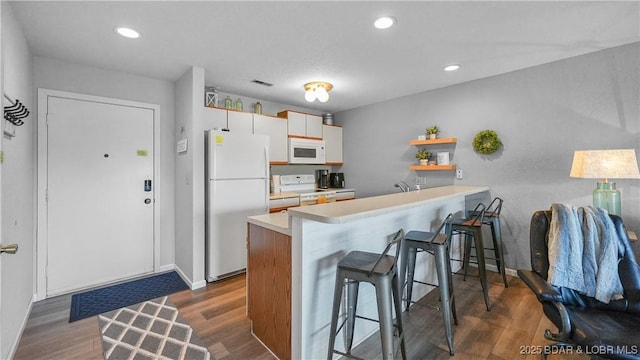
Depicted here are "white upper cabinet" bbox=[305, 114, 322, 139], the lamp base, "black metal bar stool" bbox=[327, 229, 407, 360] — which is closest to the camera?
"black metal bar stool" bbox=[327, 229, 407, 360]

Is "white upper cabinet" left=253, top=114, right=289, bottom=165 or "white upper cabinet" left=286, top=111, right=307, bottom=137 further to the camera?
"white upper cabinet" left=286, top=111, right=307, bottom=137

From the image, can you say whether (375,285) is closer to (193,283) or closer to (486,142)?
(193,283)

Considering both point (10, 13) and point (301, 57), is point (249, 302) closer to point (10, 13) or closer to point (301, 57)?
point (301, 57)

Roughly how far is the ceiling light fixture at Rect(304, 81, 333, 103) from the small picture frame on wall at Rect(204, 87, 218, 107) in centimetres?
112

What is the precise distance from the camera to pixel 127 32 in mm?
2320

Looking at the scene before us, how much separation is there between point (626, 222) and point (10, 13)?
5.23 meters

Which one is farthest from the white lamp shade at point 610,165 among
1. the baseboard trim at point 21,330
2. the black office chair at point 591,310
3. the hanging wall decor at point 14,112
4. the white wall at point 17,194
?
the baseboard trim at point 21,330

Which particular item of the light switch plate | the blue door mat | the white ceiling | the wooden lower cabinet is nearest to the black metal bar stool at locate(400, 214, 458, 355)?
the wooden lower cabinet

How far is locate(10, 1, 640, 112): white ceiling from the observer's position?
2.01 meters

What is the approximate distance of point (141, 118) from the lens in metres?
3.37

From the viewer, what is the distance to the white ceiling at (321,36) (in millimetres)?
2006

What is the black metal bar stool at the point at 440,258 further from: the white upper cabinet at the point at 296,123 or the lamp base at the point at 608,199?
the white upper cabinet at the point at 296,123

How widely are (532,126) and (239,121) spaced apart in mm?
3454

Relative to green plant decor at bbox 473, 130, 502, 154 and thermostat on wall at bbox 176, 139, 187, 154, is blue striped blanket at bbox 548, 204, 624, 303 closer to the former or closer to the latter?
green plant decor at bbox 473, 130, 502, 154
